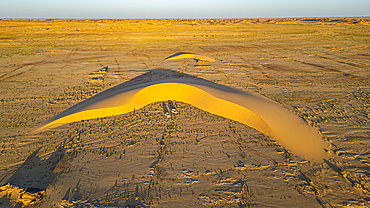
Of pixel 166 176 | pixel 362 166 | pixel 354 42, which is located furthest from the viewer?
pixel 354 42

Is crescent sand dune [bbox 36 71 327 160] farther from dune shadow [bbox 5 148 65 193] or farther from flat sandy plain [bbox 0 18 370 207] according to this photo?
dune shadow [bbox 5 148 65 193]

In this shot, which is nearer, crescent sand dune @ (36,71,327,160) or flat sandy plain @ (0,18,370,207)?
flat sandy plain @ (0,18,370,207)

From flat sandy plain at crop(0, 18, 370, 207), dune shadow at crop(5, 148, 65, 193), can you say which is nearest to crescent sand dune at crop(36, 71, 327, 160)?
flat sandy plain at crop(0, 18, 370, 207)

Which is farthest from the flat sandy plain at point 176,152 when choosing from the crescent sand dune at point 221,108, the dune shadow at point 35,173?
the crescent sand dune at point 221,108

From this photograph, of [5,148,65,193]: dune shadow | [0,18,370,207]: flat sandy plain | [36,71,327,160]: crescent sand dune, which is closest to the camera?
[0,18,370,207]: flat sandy plain

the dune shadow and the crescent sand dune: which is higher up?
the crescent sand dune

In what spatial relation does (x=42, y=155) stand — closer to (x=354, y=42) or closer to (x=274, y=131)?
(x=274, y=131)

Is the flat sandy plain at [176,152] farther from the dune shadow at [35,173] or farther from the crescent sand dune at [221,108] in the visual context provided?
the crescent sand dune at [221,108]

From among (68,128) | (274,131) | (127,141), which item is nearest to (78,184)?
(127,141)

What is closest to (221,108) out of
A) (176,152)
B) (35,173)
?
(176,152)
